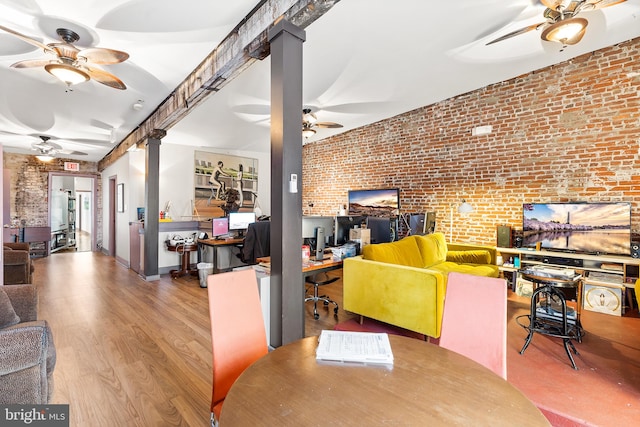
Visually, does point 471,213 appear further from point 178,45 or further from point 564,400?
point 178,45

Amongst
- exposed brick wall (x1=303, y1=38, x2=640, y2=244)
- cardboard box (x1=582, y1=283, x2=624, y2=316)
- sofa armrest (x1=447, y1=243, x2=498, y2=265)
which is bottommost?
cardboard box (x1=582, y1=283, x2=624, y2=316)

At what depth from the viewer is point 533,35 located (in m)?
3.63

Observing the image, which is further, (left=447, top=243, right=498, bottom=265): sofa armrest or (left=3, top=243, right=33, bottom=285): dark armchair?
(left=447, top=243, right=498, bottom=265): sofa armrest

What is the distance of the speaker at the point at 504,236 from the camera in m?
4.74

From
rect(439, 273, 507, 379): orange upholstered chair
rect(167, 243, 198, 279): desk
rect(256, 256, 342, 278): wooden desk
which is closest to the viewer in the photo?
rect(439, 273, 507, 379): orange upholstered chair

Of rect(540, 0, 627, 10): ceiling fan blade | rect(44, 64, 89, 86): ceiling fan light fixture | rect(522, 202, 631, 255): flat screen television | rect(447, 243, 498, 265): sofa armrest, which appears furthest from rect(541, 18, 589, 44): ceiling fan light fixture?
rect(44, 64, 89, 86): ceiling fan light fixture

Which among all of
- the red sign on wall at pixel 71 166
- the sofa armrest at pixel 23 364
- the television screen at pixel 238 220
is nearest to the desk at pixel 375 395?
the sofa armrest at pixel 23 364

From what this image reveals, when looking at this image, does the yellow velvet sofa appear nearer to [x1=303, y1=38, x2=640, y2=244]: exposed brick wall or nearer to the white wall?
[x1=303, y1=38, x2=640, y2=244]: exposed brick wall

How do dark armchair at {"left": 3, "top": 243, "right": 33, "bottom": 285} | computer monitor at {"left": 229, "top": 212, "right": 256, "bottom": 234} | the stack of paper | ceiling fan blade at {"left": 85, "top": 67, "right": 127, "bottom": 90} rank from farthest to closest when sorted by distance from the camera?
computer monitor at {"left": 229, "top": 212, "right": 256, "bottom": 234} → dark armchair at {"left": 3, "top": 243, "right": 33, "bottom": 285} → ceiling fan blade at {"left": 85, "top": 67, "right": 127, "bottom": 90} → the stack of paper

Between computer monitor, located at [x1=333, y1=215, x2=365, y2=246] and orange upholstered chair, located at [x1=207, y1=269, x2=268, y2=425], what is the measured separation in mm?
2152

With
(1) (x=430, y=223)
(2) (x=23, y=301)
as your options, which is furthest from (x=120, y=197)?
(1) (x=430, y=223)

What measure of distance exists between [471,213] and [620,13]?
9.93 ft

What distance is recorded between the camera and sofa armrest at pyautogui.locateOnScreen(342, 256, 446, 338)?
2.80 meters

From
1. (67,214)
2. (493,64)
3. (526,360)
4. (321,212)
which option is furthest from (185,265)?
(67,214)
